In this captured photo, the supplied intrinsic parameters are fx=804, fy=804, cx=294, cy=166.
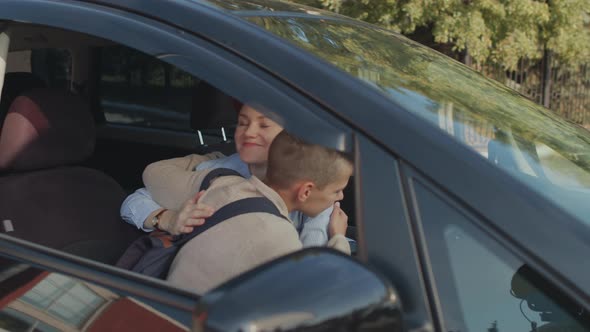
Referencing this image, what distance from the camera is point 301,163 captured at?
5.66 ft

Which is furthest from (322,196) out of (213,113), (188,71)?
(213,113)

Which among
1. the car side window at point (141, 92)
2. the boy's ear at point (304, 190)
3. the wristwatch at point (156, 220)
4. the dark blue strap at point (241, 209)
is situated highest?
the boy's ear at point (304, 190)

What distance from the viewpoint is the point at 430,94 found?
1.73 metres

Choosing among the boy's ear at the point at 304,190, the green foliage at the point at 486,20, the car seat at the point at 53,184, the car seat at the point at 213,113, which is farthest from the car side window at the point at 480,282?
the green foliage at the point at 486,20

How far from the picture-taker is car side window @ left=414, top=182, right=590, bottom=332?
136 centimetres

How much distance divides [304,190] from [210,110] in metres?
1.94

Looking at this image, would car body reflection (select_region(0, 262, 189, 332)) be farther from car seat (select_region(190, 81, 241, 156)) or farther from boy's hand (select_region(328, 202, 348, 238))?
car seat (select_region(190, 81, 241, 156))

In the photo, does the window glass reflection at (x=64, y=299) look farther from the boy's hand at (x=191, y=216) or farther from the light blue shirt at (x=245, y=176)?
the light blue shirt at (x=245, y=176)

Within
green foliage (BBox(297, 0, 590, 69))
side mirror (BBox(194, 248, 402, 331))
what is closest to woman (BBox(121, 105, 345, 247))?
side mirror (BBox(194, 248, 402, 331))

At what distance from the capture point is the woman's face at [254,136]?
2197 mm

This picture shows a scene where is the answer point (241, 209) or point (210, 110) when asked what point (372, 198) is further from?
point (210, 110)

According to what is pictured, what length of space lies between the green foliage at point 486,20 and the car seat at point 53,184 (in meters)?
8.19

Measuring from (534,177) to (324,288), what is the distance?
56cm

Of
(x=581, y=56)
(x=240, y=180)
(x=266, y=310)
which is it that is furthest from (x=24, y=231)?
(x=581, y=56)
